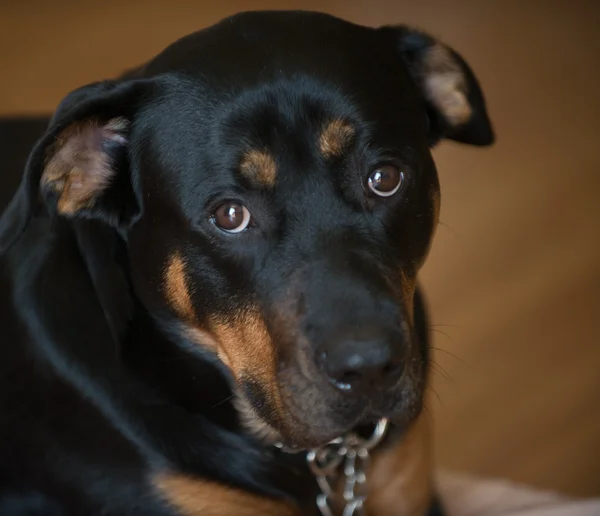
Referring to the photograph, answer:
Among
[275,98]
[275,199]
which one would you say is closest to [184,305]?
[275,199]

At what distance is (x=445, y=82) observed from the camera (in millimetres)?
1912

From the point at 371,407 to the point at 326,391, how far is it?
0.09m

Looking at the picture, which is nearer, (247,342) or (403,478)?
(247,342)

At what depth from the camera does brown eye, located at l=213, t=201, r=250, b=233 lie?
1.65m

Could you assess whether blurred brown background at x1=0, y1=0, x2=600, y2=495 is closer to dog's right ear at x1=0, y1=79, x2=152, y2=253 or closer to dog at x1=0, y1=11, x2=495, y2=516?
dog at x1=0, y1=11, x2=495, y2=516

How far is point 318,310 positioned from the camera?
5.02 ft

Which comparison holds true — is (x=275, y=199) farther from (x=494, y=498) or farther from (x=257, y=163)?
(x=494, y=498)

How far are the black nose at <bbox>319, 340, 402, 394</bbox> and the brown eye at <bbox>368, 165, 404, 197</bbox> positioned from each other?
328mm

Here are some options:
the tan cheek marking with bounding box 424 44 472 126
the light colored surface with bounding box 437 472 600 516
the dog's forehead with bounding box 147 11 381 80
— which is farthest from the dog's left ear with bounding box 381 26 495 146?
the light colored surface with bounding box 437 472 600 516

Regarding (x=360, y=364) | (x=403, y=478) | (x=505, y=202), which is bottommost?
(x=505, y=202)

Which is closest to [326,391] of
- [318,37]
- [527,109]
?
[318,37]

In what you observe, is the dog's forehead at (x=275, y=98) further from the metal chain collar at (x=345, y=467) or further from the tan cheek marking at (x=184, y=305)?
the metal chain collar at (x=345, y=467)

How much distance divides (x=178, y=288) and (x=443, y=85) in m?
0.66

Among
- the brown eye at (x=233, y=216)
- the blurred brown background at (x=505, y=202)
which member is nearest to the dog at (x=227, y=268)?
the brown eye at (x=233, y=216)
